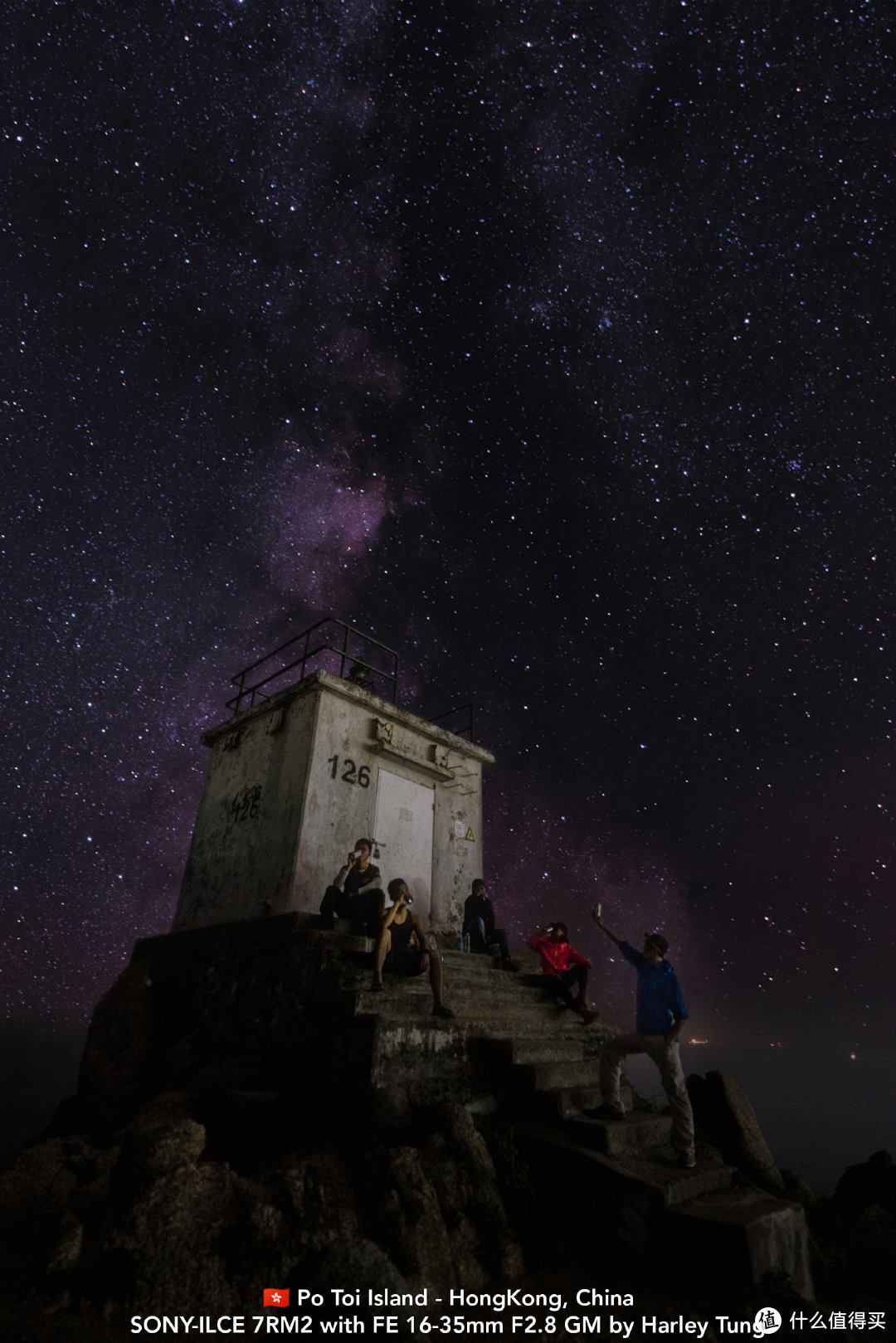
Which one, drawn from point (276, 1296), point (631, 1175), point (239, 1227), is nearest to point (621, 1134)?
point (631, 1175)

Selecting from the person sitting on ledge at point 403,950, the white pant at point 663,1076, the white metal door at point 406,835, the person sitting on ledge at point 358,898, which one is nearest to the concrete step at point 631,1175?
the white pant at point 663,1076

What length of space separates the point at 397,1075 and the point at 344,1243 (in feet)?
7.95

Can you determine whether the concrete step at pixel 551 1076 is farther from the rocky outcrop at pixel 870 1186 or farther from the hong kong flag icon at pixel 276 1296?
the rocky outcrop at pixel 870 1186

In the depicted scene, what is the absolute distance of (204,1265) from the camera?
385 centimetres

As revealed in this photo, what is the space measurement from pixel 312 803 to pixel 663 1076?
22.7 ft

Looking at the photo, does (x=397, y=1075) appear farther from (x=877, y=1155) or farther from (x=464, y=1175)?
(x=877, y=1155)

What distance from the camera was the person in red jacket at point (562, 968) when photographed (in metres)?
8.62

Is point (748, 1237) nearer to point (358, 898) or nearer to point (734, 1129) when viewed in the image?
point (734, 1129)

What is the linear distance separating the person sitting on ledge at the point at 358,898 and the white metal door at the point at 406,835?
2.92 meters

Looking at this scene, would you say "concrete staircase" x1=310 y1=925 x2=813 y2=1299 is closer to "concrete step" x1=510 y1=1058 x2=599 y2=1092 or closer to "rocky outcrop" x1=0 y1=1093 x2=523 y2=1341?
"concrete step" x1=510 y1=1058 x2=599 y2=1092

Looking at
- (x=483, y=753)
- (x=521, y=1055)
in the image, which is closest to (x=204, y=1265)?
(x=521, y=1055)

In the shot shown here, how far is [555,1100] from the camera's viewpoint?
605 cm

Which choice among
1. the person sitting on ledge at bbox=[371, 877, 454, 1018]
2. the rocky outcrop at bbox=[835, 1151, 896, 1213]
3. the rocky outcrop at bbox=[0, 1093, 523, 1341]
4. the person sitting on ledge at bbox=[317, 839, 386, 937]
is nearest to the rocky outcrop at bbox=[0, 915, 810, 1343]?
the rocky outcrop at bbox=[0, 1093, 523, 1341]

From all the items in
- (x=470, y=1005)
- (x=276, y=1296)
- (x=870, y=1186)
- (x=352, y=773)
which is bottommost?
(x=870, y=1186)
